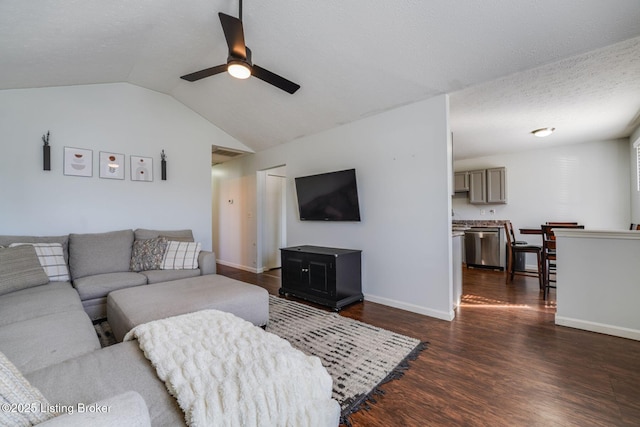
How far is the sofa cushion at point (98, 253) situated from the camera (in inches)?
118

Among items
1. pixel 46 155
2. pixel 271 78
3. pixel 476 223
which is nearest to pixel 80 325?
pixel 271 78

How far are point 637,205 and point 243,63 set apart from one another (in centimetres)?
576

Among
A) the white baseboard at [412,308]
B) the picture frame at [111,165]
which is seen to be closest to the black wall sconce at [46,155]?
the picture frame at [111,165]

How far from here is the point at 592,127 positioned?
3865mm

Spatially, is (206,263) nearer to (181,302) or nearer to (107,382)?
(181,302)

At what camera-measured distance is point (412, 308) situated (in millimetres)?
3045

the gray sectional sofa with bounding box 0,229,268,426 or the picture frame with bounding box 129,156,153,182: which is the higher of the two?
the picture frame with bounding box 129,156,153,182

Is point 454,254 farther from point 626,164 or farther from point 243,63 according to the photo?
point 626,164

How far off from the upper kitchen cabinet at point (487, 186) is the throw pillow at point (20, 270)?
686 centimetres

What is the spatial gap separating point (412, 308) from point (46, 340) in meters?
3.02

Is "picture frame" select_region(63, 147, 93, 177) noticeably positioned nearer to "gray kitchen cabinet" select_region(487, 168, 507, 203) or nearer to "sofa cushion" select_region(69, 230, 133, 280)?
"sofa cushion" select_region(69, 230, 133, 280)

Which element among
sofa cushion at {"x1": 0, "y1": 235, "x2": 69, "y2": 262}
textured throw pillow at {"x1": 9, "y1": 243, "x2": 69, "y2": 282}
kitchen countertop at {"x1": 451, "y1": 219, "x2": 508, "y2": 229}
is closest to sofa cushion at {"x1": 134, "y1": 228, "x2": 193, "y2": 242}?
sofa cushion at {"x1": 0, "y1": 235, "x2": 69, "y2": 262}

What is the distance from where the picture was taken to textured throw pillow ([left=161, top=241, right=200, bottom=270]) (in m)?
3.33

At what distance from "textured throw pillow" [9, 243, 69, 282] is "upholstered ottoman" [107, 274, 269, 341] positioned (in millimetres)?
952
